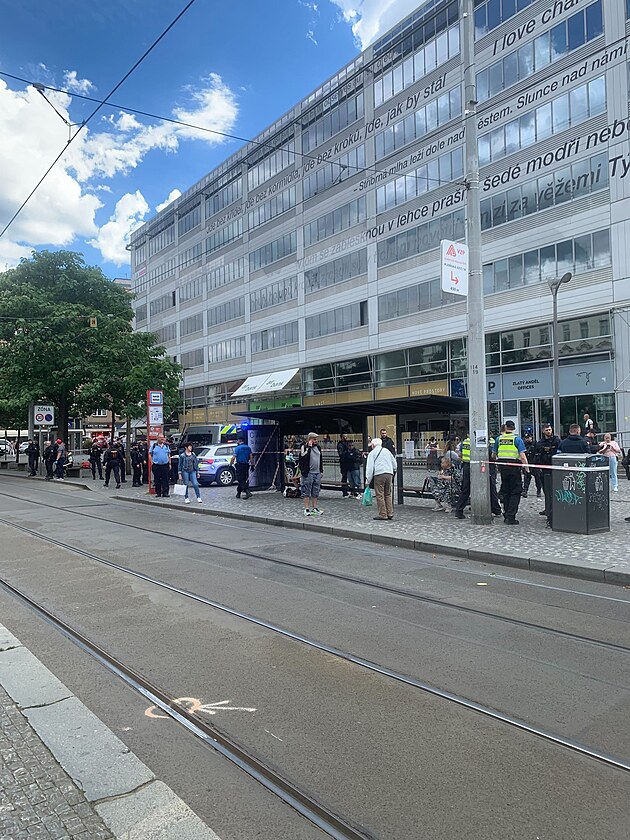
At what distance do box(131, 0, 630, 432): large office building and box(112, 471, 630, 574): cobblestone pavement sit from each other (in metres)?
3.50

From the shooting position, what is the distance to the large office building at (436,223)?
94.8ft

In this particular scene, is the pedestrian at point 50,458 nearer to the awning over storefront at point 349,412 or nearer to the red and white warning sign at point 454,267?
the awning over storefront at point 349,412

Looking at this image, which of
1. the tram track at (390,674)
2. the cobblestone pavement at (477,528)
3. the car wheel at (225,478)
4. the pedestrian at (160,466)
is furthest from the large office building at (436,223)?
the tram track at (390,674)

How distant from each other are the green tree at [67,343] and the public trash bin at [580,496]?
24032 millimetres

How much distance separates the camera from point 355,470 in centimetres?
1777

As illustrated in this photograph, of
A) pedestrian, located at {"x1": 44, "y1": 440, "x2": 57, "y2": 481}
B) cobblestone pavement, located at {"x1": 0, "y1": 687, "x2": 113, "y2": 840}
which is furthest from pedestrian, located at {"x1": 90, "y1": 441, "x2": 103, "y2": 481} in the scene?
cobblestone pavement, located at {"x1": 0, "y1": 687, "x2": 113, "y2": 840}

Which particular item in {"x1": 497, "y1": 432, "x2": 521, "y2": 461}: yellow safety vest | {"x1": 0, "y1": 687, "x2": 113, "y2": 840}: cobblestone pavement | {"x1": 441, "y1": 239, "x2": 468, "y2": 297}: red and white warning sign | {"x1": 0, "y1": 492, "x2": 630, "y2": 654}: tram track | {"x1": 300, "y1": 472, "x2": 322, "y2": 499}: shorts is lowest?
{"x1": 0, "y1": 492, "x2": 630, "y2": 654}: tram track

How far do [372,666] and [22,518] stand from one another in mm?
12472

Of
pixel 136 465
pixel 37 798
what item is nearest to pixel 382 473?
pixel 37 798

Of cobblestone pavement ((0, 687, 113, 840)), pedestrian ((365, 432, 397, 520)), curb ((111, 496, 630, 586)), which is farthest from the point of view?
pedestrian ((365, 432, 397, 520))

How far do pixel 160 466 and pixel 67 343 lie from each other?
14340 millimetres

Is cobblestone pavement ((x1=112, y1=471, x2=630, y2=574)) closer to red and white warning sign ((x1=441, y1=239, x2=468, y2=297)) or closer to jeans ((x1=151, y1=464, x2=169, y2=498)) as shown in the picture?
jeans ((x1=151, y1=464, x2=169, y2=498))

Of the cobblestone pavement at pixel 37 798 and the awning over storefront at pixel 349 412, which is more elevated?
the awning over storefront at pixel 349 412

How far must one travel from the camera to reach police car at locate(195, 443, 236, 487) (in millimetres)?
24622
